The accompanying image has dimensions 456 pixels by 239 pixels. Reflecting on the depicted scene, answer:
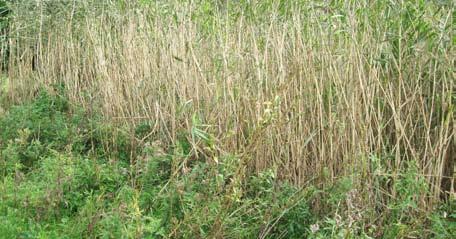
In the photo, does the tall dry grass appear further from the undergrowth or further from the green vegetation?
the undergrowth


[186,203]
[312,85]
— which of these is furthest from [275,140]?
[186,203]

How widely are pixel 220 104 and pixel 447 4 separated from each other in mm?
1383

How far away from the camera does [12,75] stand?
17.7 feet

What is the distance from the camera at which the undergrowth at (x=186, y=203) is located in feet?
8.44

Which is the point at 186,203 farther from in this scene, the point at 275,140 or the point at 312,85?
the point at 312,85

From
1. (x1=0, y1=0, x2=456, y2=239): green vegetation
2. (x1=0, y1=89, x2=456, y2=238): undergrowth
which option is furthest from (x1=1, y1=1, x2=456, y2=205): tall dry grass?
(x1=0, y1=89, x2=456, y2=238): undergrowth

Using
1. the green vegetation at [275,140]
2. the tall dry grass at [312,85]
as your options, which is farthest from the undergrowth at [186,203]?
the tall dry grass at [312,85]

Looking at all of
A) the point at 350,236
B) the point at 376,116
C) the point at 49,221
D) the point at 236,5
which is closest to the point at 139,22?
the point at 236,5

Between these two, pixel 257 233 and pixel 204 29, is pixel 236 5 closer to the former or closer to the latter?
pixel 204 29

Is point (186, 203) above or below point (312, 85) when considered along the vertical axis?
below

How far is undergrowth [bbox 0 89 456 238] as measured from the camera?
8.44 ft

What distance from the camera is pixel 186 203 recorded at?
278cm

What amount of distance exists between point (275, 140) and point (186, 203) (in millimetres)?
658

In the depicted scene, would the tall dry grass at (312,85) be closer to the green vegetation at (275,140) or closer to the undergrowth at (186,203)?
the green vegetation at (275,140)
